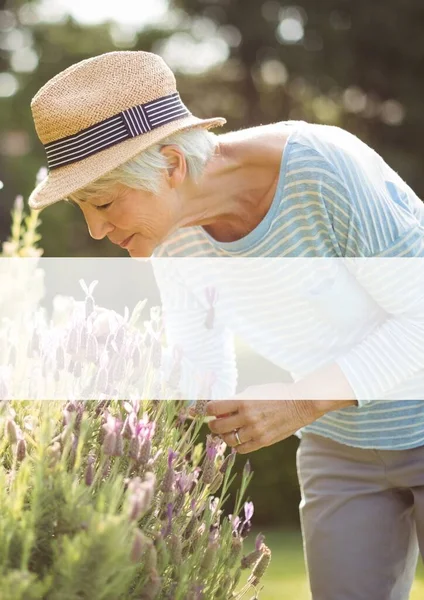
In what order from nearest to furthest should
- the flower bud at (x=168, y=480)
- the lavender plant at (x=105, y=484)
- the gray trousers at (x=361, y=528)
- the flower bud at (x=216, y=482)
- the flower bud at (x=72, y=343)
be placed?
the lavender plant at (x=105, y=484) < the flower bud at (x=168, y=480) < the flower bud at (x=72, y=343) < the flower bud at (x=216, y=482) < the gray trousers at (x=361, y=528)

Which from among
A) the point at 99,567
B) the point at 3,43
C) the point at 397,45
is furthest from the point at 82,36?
the point at 99,567

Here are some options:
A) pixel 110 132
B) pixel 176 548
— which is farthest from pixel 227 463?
pixel 110 132

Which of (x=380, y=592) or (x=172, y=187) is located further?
(x=380, y=592)

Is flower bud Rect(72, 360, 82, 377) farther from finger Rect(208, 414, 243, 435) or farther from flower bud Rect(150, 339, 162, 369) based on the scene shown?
finger Rect(208, 414, 243, 435)

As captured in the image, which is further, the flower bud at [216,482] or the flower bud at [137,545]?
the flower bud at [216,482]

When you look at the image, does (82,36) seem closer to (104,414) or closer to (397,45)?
(397,45)

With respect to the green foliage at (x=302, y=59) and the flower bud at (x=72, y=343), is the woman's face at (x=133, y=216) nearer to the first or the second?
the flower bud at (x=72, y=343)

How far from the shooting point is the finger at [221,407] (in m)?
1.86

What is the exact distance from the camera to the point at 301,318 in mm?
2277

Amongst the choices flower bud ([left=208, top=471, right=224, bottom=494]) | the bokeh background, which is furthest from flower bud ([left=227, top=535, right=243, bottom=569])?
the bokeh background

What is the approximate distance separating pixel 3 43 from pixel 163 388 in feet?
50.2

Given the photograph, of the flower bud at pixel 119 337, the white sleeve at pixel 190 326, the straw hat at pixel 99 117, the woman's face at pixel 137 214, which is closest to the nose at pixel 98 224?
the woman's face at pixel 137 214

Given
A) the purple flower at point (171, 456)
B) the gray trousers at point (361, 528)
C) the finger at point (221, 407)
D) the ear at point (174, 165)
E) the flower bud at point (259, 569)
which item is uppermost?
the ear at point (174, 165)

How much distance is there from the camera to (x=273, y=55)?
682 inches
